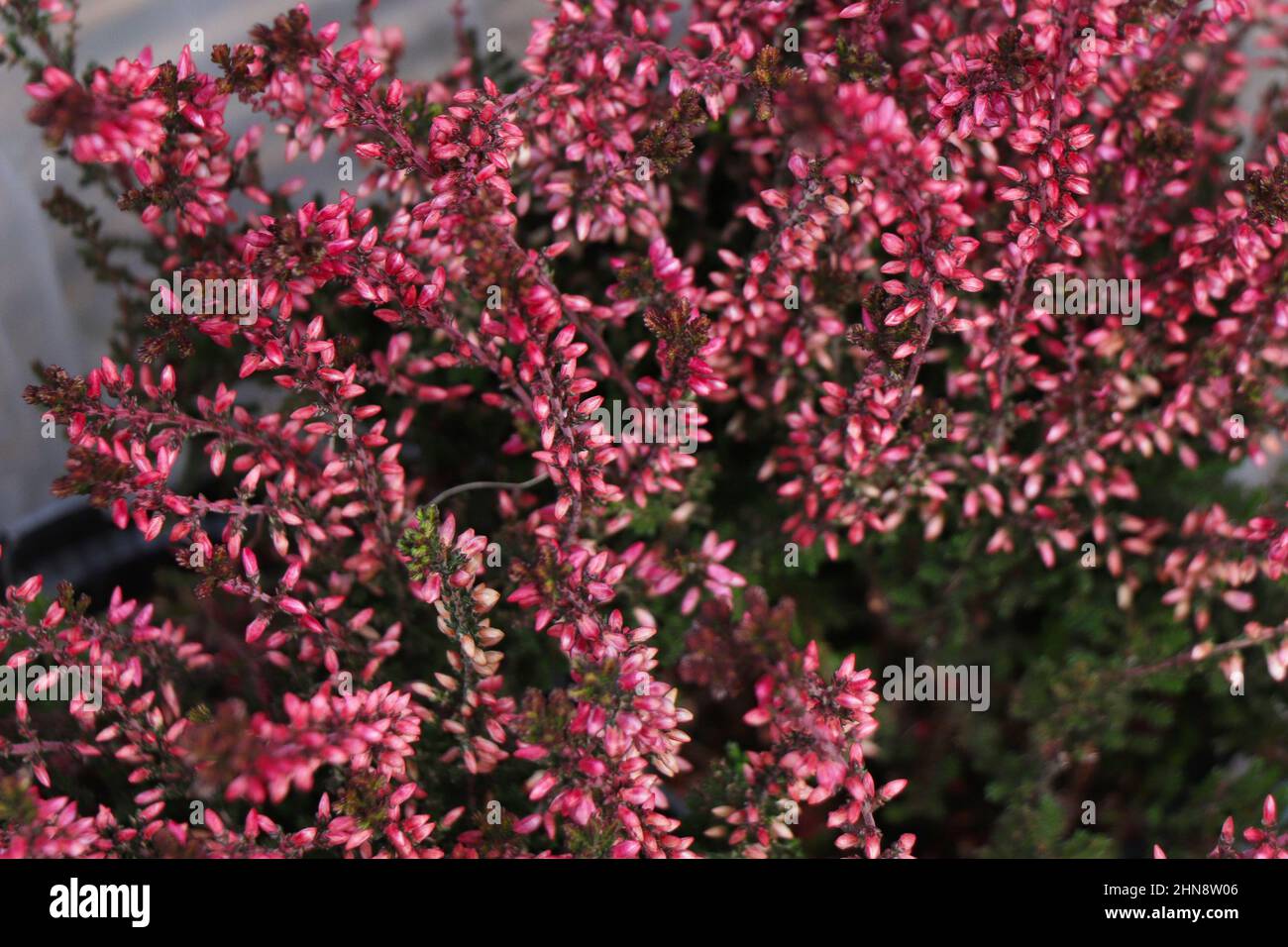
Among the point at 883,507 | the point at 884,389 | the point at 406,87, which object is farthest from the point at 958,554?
the point at 406,87

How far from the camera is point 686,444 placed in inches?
55.2

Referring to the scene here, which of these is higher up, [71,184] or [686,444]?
[71,184]

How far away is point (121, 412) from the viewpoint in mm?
1178

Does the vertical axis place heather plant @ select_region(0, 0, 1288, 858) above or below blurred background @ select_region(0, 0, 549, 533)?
below

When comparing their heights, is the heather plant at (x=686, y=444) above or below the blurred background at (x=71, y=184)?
below

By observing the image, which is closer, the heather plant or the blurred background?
the heather plant

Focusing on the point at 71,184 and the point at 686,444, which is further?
the point at 71,184

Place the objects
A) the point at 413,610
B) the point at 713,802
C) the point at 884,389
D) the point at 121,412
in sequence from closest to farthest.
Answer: the point at 121,412
the point at 884,389
the point at 713,802
the point at 413,610

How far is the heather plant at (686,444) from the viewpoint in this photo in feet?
3.84

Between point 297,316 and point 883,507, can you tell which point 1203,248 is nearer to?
point 883,507

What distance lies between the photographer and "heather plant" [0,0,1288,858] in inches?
46.0

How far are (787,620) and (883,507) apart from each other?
38 cm

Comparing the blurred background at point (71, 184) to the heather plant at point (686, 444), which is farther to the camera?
the blurred background at point (71, 184)
